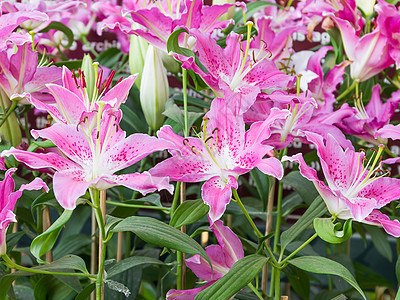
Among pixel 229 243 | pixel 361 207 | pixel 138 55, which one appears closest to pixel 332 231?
pixel 361 207

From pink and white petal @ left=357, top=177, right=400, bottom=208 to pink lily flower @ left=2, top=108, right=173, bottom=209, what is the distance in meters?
0.23

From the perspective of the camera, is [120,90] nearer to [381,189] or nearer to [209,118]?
[209,118]

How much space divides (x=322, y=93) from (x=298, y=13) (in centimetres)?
20

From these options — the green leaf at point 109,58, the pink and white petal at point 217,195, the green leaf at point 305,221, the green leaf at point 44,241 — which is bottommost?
the green leaf at point 305,221

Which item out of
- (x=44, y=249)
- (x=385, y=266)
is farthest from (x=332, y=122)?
(x=385, y=266)

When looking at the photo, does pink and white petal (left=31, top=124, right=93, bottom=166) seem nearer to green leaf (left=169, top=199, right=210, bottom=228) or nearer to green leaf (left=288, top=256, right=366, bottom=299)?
green leaf (left=169, top=199, right=210, bottom=228)

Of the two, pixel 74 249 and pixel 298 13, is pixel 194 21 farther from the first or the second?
pixel 74 249

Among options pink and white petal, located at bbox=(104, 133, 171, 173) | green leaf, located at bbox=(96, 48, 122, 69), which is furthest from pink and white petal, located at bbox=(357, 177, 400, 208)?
green leaf, located at bbox=(96, 48, 122, 69)

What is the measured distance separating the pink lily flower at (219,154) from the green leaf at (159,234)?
1.4 inches

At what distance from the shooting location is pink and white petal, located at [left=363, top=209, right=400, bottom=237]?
20.0 inches

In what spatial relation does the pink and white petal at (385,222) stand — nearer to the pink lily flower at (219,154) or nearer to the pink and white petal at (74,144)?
the pink lily flower at (219,154)

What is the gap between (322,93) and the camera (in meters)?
0.73

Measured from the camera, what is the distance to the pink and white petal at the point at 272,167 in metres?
0.47

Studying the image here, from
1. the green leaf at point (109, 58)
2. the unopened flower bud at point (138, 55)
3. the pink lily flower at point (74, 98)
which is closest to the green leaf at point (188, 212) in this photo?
the pink lily flower at point (74, 98)
